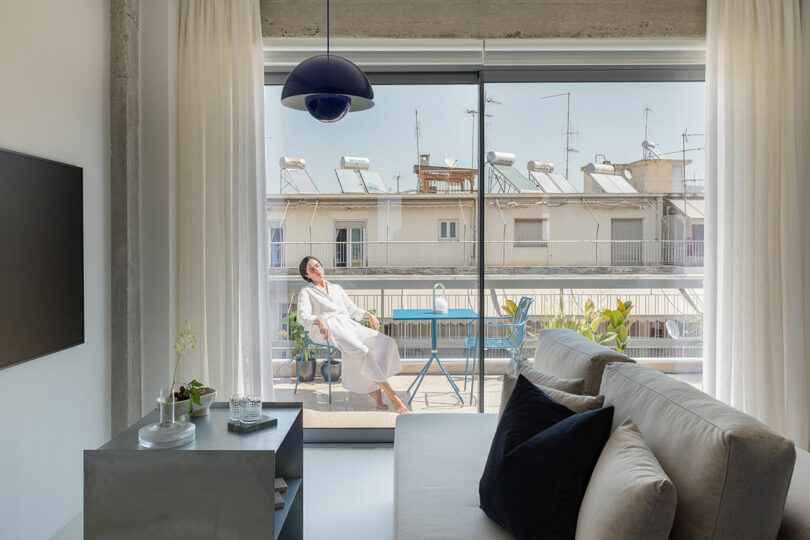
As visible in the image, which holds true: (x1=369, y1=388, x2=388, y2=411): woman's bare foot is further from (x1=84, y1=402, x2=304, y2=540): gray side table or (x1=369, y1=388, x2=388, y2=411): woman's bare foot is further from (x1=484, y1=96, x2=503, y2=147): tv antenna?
(x1=84, y1=402, x2=304, y2=540): gray side table

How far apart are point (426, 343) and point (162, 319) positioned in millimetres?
1621

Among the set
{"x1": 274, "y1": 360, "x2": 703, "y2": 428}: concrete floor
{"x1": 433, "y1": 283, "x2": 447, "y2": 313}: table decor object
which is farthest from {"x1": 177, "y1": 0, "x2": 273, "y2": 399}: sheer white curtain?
{"x1": 433, "y1": 283, "x2": 447, "y2": 313}: table decor object

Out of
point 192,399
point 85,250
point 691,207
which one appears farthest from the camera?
point 691,207

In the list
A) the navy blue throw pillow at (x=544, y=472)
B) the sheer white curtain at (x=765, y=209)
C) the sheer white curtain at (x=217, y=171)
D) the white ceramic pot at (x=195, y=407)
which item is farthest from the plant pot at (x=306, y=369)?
the sheer white curtain at (x=765, y=209)

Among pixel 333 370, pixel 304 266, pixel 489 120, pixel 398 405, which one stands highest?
pixel 489 120

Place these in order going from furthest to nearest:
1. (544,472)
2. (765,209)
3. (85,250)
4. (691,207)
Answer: (691,207) → (765,209) → (85,250) → (544,472)

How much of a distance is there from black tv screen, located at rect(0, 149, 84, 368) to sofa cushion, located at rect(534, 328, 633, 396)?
2.15 meters

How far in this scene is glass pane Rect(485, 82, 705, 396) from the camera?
3803 millimetres

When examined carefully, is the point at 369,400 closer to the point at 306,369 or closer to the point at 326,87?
the point at 306,369

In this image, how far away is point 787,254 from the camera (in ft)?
11.4

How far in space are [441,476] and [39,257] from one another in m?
1.84

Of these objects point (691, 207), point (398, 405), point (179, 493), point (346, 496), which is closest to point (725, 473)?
point (179, 493)

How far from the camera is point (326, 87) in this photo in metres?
2.19

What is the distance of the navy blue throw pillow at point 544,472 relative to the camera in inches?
63.9
